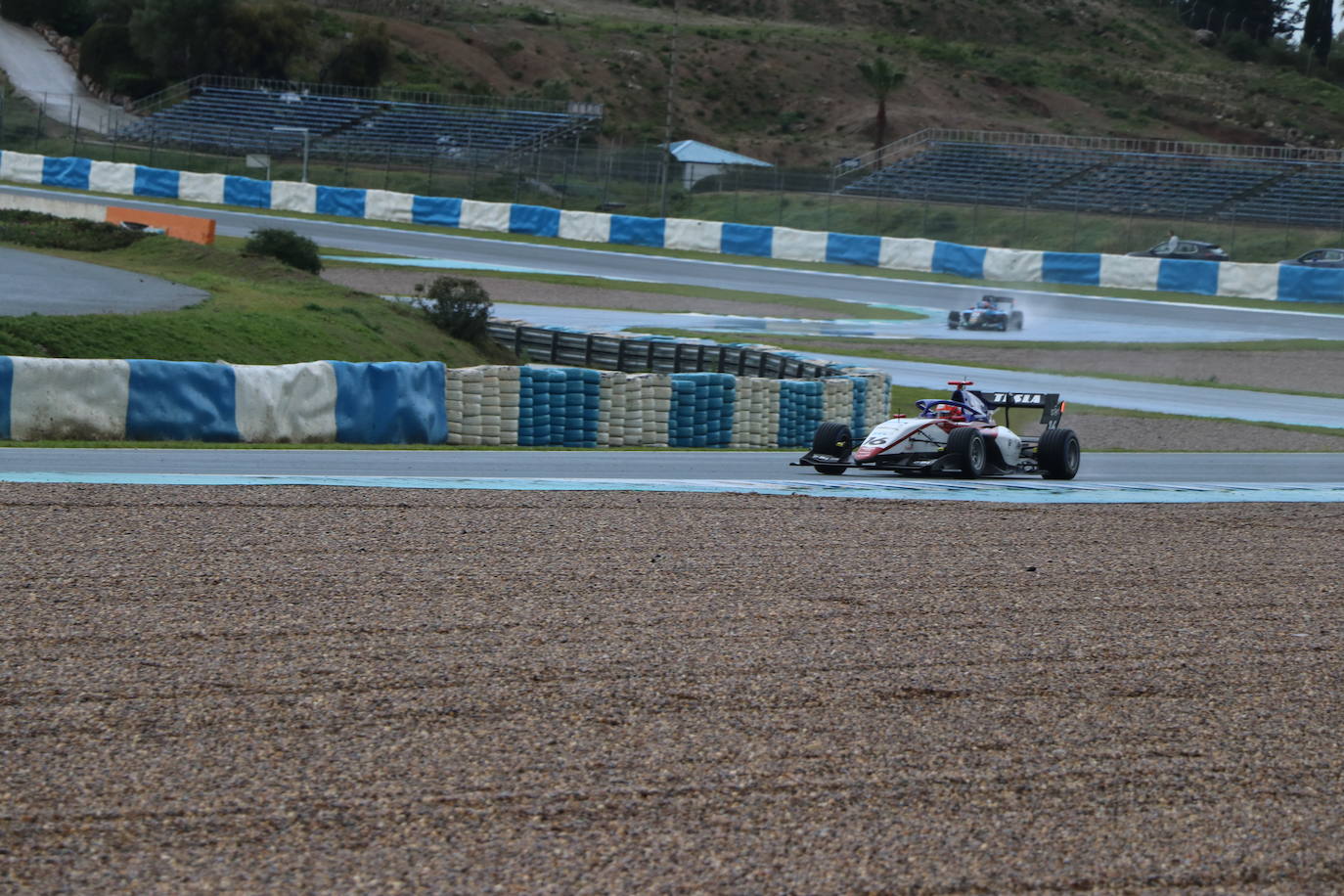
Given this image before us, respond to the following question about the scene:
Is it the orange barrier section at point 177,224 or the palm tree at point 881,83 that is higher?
the palm tree at point 881,83

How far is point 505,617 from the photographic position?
6.86 metres

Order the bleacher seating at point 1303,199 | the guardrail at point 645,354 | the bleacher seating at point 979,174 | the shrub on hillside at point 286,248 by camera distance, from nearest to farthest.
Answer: the guardrail at point 645,354, the shrub on hillside at point 286,248, the bleacher seating at point 1303,199, the bleacher seating at point 979,174

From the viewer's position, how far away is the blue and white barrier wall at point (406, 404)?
43.6ft

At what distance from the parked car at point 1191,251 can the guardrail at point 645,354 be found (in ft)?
81.0

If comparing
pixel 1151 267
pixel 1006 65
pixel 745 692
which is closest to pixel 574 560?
pixel 745 692

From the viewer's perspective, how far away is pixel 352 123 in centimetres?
6378

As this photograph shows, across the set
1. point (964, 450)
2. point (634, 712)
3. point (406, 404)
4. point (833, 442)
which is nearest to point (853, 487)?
point (833, 442)

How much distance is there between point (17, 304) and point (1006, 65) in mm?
82859

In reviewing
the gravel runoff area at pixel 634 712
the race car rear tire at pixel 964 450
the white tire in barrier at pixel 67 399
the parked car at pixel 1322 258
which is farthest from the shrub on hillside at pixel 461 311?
the parked car at pixel 1322 258

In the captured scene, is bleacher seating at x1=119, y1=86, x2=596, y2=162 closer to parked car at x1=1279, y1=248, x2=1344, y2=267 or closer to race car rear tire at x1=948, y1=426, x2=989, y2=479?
parked car at x1=1279, y1=248, x2=1344, y2=267

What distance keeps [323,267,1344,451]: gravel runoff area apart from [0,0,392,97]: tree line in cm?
4070

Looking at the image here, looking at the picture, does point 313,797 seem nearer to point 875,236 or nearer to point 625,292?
point 625,292

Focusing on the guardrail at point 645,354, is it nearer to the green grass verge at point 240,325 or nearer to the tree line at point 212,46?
the green grass verge at point 240,325

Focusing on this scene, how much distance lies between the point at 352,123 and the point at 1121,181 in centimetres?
3200
